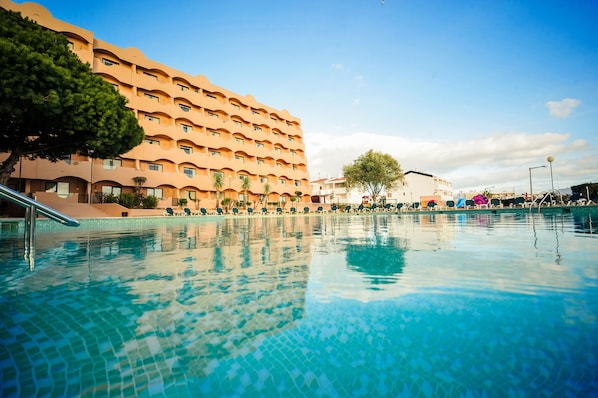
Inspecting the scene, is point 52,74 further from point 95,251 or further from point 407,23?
point 407,23

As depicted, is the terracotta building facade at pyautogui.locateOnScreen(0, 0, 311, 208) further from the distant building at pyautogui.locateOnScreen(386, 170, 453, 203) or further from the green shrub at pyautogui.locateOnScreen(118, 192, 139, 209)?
the distant building at pyautogui.locateOnScreen(386, 170, 453, 203)

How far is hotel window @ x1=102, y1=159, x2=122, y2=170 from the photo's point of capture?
95.2 feet

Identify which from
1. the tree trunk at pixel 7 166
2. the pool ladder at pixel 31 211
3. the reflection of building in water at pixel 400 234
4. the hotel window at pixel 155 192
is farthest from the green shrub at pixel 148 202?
the pool ladder at pixel 31 211

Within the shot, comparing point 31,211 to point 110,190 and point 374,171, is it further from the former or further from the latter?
point 374,171

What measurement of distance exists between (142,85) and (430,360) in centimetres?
3901

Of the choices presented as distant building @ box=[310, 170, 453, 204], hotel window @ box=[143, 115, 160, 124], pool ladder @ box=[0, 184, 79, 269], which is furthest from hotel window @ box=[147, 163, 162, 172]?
distant building @ box=[310, 170, 453, 204]

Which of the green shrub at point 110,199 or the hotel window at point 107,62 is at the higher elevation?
the hotel window at point 107,62

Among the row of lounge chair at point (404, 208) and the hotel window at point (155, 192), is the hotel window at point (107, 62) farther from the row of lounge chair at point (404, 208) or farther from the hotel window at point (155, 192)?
the row of lounge chair at point (404, 208)

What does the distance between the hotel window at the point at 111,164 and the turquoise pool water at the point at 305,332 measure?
29.8 m

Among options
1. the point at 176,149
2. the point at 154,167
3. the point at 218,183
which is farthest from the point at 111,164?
the point at 218,183

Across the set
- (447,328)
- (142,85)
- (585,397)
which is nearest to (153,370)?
(447,328)

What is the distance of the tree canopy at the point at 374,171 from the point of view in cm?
4316

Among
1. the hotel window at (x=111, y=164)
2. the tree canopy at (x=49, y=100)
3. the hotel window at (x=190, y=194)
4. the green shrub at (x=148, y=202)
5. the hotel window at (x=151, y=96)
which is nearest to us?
the tree canopy at (x=49, y=100)

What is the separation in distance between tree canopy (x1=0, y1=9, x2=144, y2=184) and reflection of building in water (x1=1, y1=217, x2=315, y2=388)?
37.2ft
